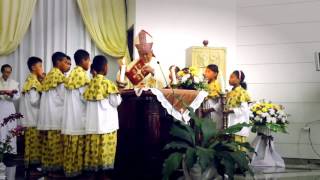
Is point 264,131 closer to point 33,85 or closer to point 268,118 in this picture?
point 268,118

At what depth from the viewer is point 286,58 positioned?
649 cm

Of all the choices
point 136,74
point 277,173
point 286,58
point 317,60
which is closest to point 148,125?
point 136,74

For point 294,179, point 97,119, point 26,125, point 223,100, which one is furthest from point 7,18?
point 294,179

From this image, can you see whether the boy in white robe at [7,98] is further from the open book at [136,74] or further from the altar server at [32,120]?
the open book at [136,74]

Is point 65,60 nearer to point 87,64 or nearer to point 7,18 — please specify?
point 87,64

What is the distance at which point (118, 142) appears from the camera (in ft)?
15.1

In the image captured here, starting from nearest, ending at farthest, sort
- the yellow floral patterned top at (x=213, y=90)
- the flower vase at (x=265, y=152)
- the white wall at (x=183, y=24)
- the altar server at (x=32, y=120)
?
1. the altar server at (x=32, y=120)
2. the yellow floral patterned top at (x=213, y=90)
3. the flower vase at (x=265, y=152)
4. the white wall at (x=183, y=24)

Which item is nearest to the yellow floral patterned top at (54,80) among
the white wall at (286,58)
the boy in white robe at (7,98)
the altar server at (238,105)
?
the boy in white robe at (7,98)

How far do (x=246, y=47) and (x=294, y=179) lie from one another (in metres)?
2.99

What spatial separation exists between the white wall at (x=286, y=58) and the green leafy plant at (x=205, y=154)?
3.14 m

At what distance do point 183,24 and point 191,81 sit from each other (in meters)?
1.90

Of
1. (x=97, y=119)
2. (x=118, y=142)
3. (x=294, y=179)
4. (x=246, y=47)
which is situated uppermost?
(x=246, y=47)

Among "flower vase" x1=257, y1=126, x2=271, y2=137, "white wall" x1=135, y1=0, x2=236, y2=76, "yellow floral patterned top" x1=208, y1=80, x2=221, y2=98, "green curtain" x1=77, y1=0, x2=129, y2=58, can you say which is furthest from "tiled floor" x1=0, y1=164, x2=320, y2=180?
"green curtain" x1=77, y1=0, x2=129, y2=58

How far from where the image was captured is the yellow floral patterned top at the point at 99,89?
156 inches
